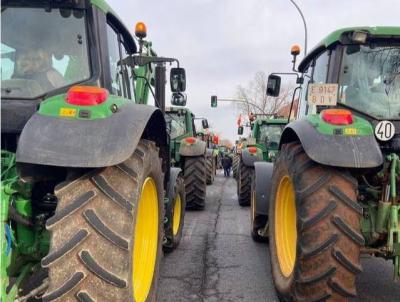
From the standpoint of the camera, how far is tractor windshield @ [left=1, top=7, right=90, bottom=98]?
2898mm

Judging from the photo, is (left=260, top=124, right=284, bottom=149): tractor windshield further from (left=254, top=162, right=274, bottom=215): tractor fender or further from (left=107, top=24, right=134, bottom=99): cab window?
(left=107, top=24, right=134, bottom=99): cab window

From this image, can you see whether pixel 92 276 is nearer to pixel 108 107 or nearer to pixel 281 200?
pixel 108 107

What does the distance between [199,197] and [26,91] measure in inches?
218

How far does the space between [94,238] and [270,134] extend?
8.98 m

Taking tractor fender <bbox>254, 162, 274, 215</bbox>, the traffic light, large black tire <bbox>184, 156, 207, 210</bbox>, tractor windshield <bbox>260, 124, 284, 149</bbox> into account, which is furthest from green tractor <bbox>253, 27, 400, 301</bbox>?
the traffic light

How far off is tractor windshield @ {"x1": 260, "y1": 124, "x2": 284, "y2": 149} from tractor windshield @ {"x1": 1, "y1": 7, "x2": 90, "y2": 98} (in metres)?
8.16

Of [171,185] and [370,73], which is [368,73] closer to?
[370,73]

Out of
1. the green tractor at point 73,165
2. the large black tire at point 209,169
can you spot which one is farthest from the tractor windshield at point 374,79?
the large black tire at point 209,169

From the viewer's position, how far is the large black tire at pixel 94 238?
2051mm

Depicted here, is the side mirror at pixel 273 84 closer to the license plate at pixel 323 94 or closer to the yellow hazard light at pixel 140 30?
the yellow hazard light at pixel 140 30

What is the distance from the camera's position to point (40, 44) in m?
2.91

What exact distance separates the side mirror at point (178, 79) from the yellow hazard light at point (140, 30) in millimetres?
583

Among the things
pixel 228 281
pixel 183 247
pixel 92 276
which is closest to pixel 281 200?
pixel 228 281

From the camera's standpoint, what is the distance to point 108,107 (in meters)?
2.44
